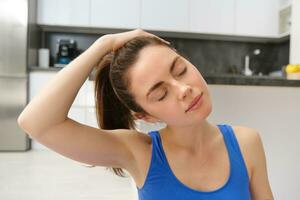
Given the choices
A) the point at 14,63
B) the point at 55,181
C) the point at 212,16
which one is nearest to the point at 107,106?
the point at 55,181

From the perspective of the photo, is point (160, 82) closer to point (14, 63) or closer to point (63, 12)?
point (14, 63)

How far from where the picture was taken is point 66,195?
2.20 metres

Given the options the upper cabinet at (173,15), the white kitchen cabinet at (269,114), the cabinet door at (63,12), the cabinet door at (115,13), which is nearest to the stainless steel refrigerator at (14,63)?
the cabinet door at (63,12)

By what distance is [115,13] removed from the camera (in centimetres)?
395

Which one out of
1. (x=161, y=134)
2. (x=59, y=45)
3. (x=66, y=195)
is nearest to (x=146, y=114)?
(x=161, y=134)

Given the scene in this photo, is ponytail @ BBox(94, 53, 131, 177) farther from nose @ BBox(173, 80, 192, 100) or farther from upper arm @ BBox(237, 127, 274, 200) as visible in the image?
upper arm @ BBox(237, 127, 274, 200)

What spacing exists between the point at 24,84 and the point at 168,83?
3132 millimetres

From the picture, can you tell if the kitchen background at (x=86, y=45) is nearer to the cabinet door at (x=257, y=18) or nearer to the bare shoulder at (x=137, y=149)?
the cabinet door at (x=257, y=18)

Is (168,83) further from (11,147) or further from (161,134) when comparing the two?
(11,147)

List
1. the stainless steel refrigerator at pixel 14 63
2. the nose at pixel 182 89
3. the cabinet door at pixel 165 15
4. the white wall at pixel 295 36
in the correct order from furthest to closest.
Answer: the cabinet door at pixel 165 15
the stainless steel refrigerator at pixel 14 63
the white wall at pixel 295 36
the nose at pixel 182 89

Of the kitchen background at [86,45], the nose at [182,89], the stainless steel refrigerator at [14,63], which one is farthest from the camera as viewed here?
the stainless steel refrigerator at [14,63]

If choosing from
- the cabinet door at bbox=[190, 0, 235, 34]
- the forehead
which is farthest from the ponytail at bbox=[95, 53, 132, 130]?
the cabinet door at bbox=[190, 0, 235, 34]

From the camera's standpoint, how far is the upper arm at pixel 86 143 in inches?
33.2

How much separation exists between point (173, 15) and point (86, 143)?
11.1ft
